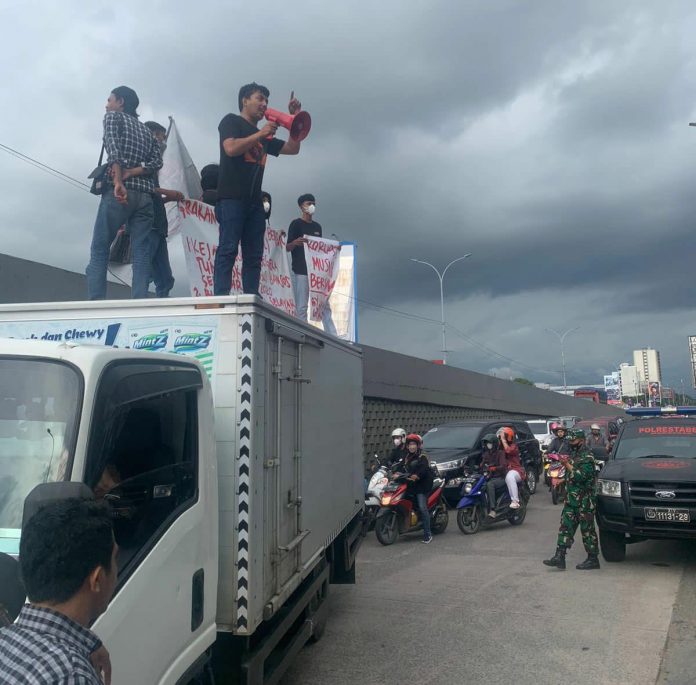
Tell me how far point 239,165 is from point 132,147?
0.90 meters

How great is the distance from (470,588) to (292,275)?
428 centimetres

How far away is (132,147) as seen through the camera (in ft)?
19.6

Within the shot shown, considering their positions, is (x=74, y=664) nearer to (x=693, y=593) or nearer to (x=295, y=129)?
(x=295, y=129)

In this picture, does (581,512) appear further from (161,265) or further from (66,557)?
(66,557)

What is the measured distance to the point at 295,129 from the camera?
6.07 metres

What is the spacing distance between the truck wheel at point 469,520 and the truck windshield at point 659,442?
8.80 ft

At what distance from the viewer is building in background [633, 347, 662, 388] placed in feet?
563

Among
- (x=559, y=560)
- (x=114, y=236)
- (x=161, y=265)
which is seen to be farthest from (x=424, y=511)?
(x=114, y=236)

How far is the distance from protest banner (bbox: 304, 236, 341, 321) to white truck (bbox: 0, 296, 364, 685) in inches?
159

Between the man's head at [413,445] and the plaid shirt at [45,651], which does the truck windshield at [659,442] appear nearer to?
the man's head at [413,445]

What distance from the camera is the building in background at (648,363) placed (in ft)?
563

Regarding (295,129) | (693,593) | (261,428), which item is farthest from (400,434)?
(261,428)

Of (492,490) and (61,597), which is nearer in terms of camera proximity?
(61,597)

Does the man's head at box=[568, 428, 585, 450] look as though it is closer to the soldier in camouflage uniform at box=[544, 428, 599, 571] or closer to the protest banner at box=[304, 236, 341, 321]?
the soldier in camouflage uniform at box=[544, 428, 599, 571]
